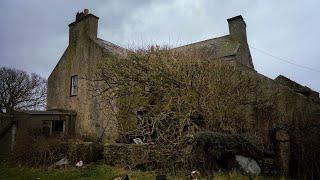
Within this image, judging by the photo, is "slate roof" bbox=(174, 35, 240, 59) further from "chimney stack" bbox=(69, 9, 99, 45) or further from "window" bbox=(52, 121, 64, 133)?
"window" bbox=(52, 121, 64, 133)

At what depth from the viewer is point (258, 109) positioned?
12.4m

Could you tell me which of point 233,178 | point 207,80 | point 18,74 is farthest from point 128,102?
point 18,74

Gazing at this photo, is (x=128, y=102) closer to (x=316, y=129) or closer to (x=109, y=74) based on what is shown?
(x=109, y=74)

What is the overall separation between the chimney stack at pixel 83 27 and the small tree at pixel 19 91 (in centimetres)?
1316

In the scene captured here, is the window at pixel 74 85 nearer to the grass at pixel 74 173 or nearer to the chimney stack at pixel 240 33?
the grass at pixel 74 173

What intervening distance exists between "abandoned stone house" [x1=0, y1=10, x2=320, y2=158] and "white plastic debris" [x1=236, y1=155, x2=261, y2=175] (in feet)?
32.0

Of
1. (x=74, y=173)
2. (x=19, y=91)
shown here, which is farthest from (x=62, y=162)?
(x=19, y=91)

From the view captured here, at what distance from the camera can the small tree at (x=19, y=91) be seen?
108 ft

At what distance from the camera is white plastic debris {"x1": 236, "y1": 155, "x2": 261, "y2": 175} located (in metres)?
9.05

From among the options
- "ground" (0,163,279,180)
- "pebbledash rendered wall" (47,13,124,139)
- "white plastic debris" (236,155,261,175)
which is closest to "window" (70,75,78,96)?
"pebbledash rendered wall" (47,13,124,139)

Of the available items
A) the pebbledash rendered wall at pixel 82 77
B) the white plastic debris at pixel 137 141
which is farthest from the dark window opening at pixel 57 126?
the white plastic debris at pixel 137 141

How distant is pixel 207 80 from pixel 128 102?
3606 millimetres

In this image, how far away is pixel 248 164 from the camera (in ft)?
30.1

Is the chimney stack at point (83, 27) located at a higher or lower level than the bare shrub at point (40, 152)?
higher
